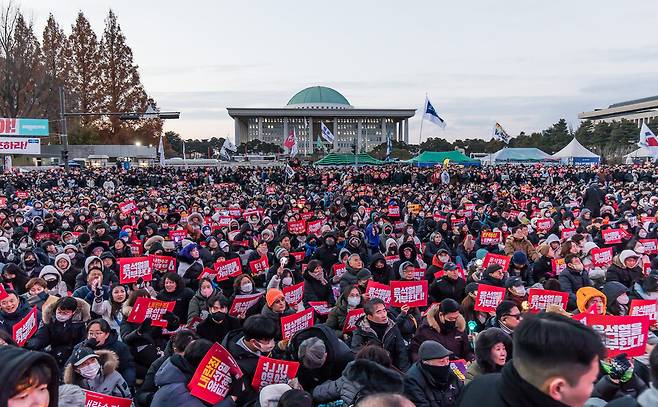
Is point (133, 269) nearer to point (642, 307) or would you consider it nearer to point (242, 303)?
point (242, 303)

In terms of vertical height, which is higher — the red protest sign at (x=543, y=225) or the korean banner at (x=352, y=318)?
the red protest sign at (x=543, y=225)

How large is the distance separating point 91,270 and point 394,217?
864 cm

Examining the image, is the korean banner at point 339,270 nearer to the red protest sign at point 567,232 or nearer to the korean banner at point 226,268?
the korean banner at point 226,268

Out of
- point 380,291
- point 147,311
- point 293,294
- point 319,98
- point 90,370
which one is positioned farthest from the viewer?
point 319,98

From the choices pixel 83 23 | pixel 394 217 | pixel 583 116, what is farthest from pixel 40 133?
pixel 583 116

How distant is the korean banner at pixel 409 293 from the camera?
5.66 meters

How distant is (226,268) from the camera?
283 inches

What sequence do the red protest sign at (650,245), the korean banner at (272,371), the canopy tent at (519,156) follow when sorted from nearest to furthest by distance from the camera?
1. the korean banner at (272,371)
2. the red protest sign at (650,245)
3. the canopy tent at (519,156)

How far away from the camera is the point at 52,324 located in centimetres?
→ 457

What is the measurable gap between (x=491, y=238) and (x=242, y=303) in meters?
5.62

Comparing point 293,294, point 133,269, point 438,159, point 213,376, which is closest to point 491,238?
point 293,294

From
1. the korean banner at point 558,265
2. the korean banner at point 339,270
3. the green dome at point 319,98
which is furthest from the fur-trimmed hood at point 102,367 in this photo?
the green dome at point 319,98

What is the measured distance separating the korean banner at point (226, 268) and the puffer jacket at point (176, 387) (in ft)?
12.7

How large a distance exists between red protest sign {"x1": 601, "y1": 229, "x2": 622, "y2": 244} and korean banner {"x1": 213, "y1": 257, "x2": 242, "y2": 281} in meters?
6.27
